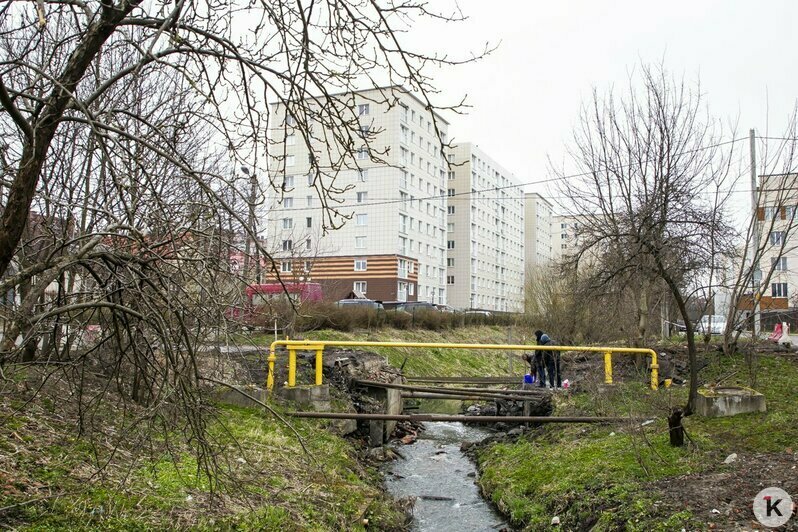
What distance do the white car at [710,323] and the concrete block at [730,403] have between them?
3779 mm

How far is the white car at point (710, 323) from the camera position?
41.8ft

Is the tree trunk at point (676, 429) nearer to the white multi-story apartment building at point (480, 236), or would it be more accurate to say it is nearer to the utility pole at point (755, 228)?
the utility pole at point (755, 228)

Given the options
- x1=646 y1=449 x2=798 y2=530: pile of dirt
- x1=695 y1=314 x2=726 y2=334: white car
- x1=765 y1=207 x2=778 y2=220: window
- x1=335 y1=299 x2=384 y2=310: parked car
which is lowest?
x1=646 y1=449 x2=798 y2=530: pile of dirt

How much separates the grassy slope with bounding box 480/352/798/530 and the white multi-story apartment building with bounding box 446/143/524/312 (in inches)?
2080

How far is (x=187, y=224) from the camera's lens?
14.4 ft

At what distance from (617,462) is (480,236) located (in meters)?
65.3

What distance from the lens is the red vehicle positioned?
4031mm

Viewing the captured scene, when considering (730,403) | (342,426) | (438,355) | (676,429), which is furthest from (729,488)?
(438,355)

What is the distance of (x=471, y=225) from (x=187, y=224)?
65.5 metres

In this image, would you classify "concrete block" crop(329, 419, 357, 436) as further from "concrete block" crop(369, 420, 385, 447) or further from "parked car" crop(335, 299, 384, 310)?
"parked car" crop(335, 299, 384, 310)

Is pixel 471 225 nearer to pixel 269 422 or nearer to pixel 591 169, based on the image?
A: pixel 591 169

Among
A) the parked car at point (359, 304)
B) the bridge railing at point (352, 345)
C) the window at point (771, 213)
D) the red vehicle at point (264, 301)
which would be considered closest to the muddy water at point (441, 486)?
the bridge railing at point (352, 345)

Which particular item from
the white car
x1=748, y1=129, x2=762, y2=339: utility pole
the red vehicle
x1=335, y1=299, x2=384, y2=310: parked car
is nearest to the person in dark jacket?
the white car

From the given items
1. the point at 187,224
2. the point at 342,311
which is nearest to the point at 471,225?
the point at 342,311
